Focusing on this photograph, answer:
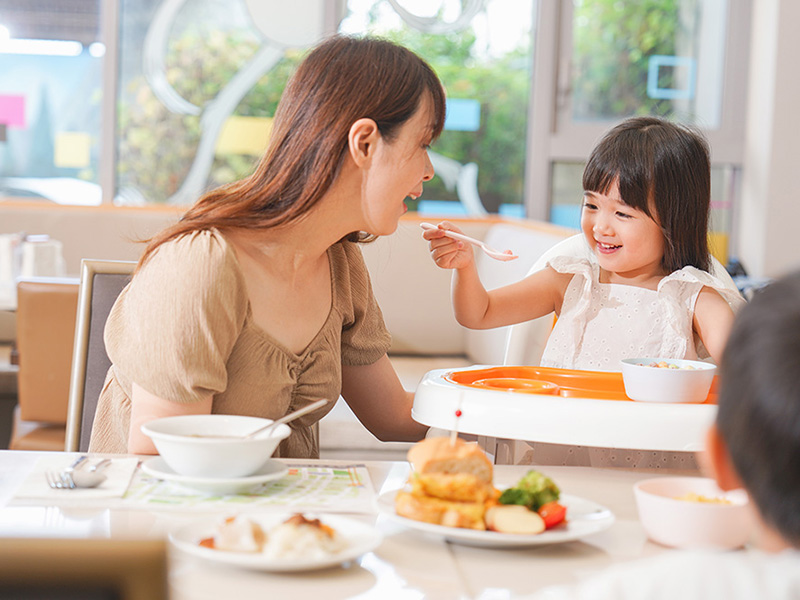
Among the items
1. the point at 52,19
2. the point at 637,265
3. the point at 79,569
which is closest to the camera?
the point at 79,569

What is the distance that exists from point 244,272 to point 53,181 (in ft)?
12.4

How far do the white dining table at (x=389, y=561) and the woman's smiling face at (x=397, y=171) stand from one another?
0.44 metres

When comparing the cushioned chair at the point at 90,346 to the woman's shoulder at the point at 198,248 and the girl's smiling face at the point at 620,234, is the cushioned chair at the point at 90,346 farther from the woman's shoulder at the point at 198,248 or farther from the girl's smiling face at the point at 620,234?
the girl's smiling face at the point at 620,234

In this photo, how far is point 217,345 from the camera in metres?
1.14

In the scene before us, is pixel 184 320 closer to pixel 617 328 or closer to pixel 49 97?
pixel 617 328

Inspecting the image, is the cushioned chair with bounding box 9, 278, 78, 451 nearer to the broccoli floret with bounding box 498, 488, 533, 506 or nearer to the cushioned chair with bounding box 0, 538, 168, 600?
the broccoli floret with bounding box 498, 488, 533, 506

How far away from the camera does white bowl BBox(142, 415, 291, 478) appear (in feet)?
2.91

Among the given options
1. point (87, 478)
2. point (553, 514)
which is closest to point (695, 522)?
point (553, 514)

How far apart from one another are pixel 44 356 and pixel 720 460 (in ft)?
6.81

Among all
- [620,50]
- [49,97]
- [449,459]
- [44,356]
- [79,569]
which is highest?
[620,50]

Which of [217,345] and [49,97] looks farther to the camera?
[49,97]

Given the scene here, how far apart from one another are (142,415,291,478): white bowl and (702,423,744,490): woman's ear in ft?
1.52

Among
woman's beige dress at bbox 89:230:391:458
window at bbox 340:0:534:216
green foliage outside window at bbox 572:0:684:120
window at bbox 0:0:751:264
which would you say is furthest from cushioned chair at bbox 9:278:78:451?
green foliage outside window at bbox 572:0:684:120

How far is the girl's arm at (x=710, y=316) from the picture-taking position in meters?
1.52
